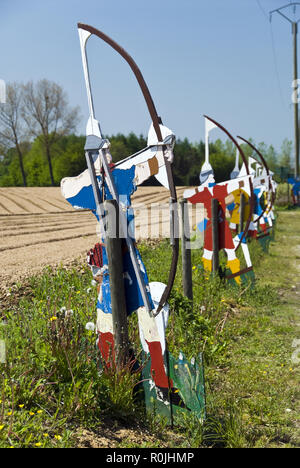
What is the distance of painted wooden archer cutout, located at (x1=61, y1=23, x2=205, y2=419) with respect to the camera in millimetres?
2496

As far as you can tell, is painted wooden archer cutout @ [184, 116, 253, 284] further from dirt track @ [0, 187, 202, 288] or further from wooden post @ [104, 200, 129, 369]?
wooden post @ [104, 200, 129, 369]

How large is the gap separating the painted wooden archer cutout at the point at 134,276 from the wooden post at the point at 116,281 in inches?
1.9

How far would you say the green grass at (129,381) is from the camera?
238 cm

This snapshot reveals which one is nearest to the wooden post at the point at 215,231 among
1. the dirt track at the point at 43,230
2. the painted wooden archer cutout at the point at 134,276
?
the dirt track at the point at 43,230

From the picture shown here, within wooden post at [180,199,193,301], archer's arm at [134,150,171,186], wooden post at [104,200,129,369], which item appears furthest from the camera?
wooden post at [180,199,193,301]

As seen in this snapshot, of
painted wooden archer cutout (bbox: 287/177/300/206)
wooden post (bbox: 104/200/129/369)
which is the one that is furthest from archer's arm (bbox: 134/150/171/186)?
painted wooden archer cutout (bbox: 287/177/300/206)

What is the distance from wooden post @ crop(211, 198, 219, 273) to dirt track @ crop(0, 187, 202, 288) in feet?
6.34

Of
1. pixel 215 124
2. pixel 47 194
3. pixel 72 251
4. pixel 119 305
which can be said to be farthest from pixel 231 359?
pixel 47 194

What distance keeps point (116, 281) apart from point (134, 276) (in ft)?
0.39

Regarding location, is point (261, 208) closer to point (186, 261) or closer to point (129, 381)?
point (186, 261)

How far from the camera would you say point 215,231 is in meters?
5.35

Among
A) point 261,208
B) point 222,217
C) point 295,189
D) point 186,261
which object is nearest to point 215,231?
point 222,217

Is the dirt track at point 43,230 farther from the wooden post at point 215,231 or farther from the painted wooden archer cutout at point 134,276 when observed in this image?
the painted wooden archer cutout at point 134,276

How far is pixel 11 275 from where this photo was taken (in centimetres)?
502
